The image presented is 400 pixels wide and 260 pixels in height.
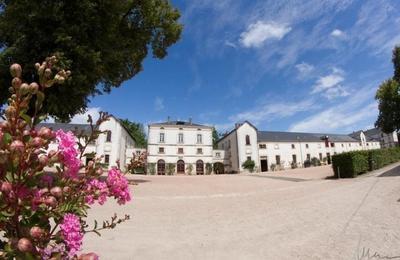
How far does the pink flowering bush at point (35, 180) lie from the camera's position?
103 centimetres

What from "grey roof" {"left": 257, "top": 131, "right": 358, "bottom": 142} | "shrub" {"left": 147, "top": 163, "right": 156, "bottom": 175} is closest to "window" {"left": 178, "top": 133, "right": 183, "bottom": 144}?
"shrub" {"left": 147, "top": 163, "right": 156, "bottom": 175}

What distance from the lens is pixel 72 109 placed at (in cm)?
1349

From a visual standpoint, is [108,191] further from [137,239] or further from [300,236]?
[300,236]

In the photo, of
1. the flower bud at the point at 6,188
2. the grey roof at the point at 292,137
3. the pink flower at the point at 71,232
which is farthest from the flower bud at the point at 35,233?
the grey roof at the point at 292,137

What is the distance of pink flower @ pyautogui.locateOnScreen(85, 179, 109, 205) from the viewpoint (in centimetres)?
166

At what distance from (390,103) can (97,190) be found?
41497mm

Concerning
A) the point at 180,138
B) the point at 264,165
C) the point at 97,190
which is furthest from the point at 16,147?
the point at 264,165

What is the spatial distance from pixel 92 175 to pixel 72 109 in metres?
13.2

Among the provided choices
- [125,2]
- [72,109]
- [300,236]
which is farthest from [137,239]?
[125,2]

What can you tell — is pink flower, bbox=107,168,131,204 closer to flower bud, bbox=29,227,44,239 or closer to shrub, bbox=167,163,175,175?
flower bud, bbox=29,227,44,239

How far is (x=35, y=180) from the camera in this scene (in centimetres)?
126

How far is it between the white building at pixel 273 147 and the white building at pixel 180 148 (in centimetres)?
493

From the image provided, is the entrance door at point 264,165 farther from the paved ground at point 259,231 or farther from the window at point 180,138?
the paved ground at point 259,231

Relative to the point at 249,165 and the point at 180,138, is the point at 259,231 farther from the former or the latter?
the point at 249,165
